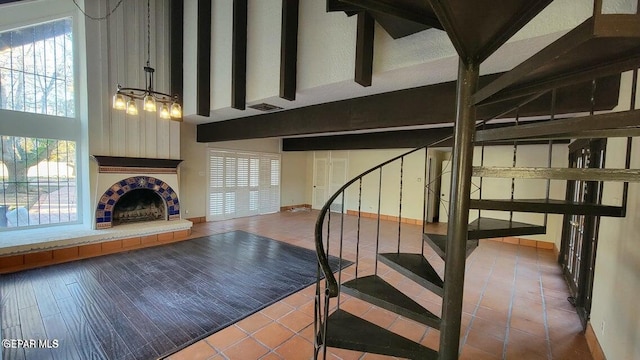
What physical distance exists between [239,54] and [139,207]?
3.95 metres

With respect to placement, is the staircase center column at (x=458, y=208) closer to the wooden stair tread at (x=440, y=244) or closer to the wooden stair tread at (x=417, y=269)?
the wooden stair tread at (x=417, y=269)

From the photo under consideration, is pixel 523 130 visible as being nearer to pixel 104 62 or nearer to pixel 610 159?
pixel 610 159

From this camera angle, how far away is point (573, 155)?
348 cm

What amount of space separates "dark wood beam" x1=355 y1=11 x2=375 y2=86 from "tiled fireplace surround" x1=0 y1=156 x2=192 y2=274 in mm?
4369

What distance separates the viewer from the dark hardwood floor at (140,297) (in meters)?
2.06

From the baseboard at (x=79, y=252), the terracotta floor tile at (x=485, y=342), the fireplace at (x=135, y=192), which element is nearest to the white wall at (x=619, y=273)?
the terracotta floor tile at (x=485, y=342)

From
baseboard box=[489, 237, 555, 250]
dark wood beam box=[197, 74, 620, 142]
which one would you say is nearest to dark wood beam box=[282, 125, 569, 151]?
dark wood beam box=[197, 74, 620, 142]

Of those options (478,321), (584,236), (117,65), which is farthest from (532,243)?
(117,65)

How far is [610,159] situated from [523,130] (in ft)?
6.66

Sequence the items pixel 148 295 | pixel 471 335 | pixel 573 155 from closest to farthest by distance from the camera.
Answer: pixel 471 335, pixel 148 295, pixel 573 155

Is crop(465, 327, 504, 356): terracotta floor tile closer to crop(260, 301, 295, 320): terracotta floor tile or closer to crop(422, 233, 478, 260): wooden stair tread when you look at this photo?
crop(422, 233, 478, 260): wooden stair tread

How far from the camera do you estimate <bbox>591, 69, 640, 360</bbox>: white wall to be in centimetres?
160

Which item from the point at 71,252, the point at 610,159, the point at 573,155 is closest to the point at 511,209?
the point at 610,159

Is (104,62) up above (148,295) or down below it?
above
